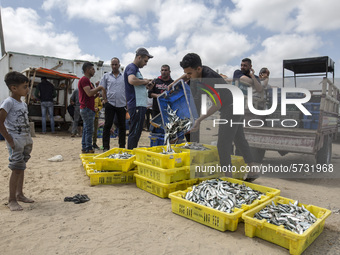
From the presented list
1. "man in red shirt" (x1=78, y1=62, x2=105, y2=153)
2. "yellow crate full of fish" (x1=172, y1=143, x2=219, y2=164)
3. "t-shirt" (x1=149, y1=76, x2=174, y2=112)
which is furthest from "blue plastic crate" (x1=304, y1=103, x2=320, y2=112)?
"man in red shirt" (x1=78, y1=62, x2=105, y2=153)

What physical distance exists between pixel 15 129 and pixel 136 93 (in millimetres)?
2372

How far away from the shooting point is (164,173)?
146 inches

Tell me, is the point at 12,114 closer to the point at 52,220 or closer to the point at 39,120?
the point at 52,220

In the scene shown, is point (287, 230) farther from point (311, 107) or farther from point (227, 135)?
point (311, 107)

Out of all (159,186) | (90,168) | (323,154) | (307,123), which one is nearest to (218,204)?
(159,186)

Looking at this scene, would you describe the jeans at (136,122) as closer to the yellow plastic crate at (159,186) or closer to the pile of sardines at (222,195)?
the yellow plastic crate at (159,186)

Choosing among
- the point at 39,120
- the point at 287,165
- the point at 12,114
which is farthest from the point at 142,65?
the point at 39,120

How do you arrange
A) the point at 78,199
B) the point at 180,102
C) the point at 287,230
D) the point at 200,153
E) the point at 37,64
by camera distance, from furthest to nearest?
the point at 37,64 → the point at 180,102 → the point at 200,153 → the point at 78,199 → the point at 287,230

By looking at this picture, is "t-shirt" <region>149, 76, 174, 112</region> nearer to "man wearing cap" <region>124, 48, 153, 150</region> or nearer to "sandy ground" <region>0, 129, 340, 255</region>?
"man wearing cap" <region>124, 48, 153, 150</region>

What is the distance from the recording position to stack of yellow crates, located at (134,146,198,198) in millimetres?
3756

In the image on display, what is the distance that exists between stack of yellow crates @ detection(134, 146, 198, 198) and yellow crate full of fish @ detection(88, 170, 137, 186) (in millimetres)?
323

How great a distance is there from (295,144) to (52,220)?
462 cm

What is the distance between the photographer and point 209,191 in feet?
11.1

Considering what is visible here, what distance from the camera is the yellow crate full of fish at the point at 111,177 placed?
4.28 metres
